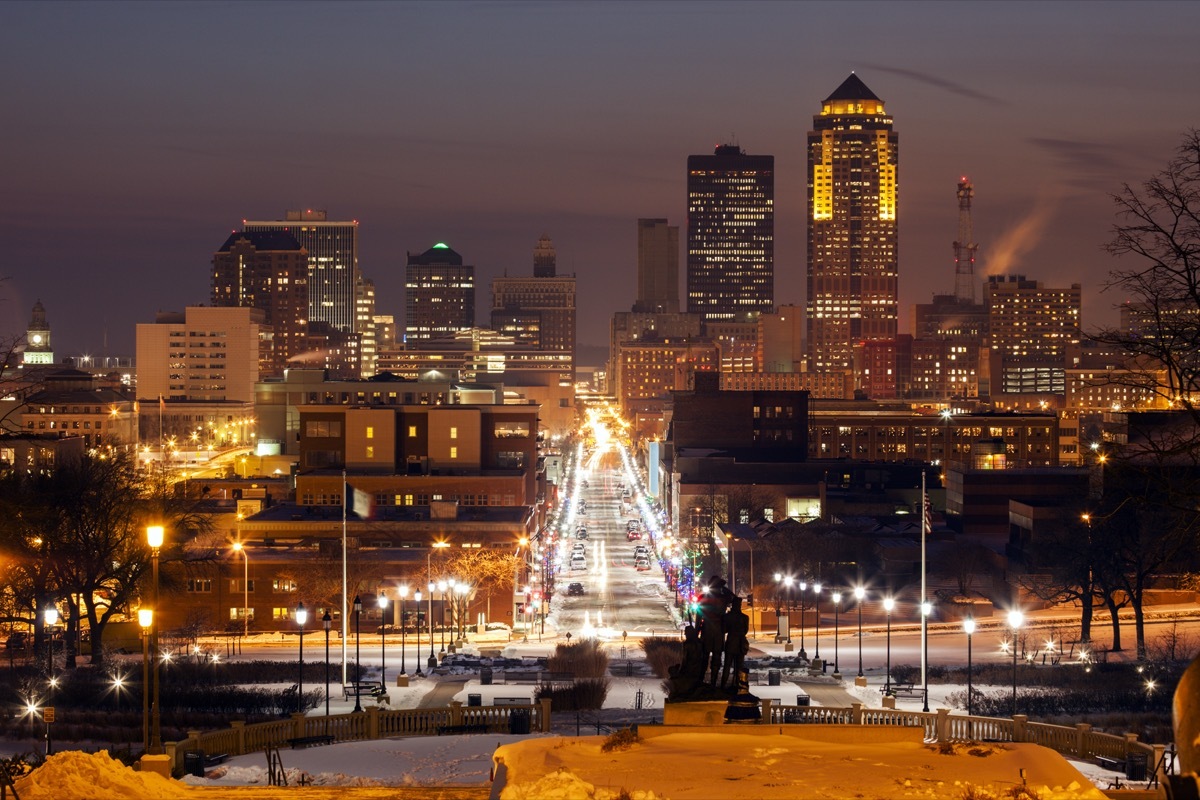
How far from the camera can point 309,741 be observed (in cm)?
4259

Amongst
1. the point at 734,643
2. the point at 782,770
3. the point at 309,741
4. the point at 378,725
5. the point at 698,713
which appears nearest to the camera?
the point at 782,770

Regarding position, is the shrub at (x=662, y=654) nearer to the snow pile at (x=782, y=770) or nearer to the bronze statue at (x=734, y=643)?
the bronze statue at (x=734, y=643)

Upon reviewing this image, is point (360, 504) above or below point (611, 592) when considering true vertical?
above

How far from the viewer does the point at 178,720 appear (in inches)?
1969

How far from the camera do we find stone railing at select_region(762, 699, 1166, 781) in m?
40.2

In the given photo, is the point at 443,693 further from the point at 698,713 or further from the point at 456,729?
the point at 698,713

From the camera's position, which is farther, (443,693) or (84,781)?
(443,693)

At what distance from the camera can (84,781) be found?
1087 inches

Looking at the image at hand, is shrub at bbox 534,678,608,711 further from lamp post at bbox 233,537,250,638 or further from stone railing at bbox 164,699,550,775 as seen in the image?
lamp post at bbox 233,537,250,638

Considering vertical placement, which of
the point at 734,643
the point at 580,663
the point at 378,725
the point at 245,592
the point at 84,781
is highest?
the point at 734,643

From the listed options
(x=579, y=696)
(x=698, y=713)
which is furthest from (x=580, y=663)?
(x=698, y=713)

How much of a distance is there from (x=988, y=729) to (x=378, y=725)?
15.7 meters

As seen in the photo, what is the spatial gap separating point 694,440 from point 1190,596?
92456mm

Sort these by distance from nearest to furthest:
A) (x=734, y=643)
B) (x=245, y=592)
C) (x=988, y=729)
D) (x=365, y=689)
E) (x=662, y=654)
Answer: (x=734, y=643) < (x=988, y=729) < (x=365, y=689) < (x=662, y=654) < (x=245, y=592)
